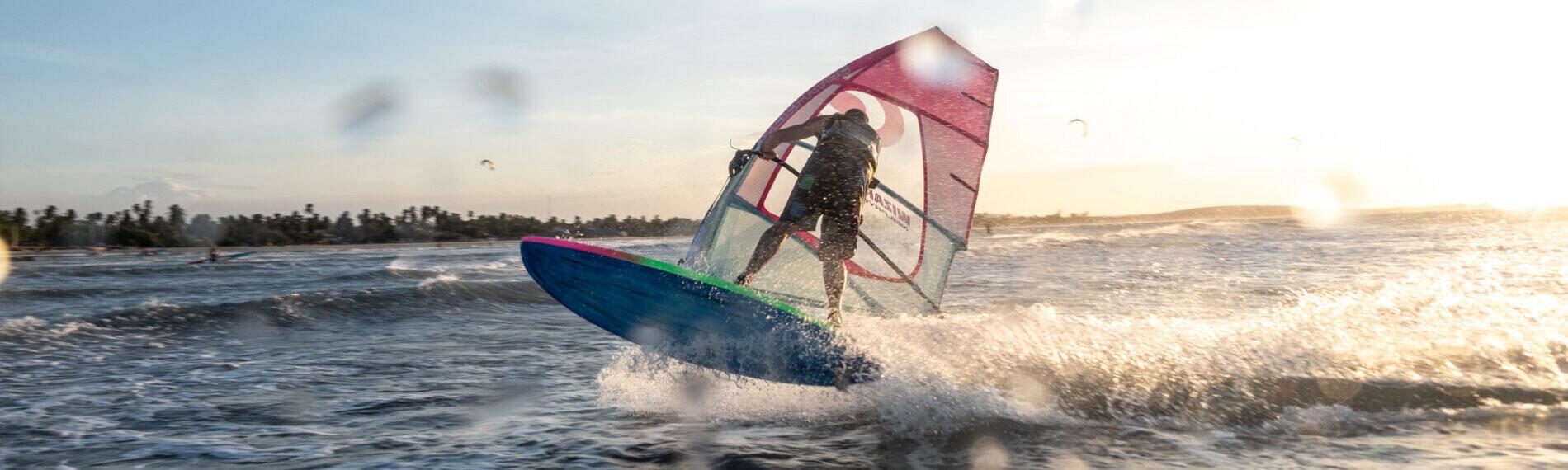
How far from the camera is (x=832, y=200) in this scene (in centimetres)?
554

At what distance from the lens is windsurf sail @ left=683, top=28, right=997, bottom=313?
6.28 metres

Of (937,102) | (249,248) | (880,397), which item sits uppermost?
(937,102)

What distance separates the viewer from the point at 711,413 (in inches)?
210

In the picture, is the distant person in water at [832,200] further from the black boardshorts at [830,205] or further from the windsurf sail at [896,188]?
the windsurf sail at [896,188]

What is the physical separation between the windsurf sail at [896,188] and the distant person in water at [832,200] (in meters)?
0.67

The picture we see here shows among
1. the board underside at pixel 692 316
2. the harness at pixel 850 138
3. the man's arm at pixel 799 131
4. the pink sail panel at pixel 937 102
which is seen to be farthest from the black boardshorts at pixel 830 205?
the pink sail panel at pixel 937 102

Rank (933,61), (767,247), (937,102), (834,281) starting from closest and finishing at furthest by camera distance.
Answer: (767,247)
(834,281)
(933,61)
(937,102)

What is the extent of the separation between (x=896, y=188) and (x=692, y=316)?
7.29ft

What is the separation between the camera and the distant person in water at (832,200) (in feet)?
18.1

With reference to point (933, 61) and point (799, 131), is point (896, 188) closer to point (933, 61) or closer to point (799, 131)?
point (933, 61)

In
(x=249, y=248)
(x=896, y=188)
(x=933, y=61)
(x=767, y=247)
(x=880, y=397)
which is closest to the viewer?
(x=880, y=397)

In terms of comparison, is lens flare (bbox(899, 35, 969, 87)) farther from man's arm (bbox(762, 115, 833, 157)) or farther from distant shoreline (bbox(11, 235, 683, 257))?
distant shoreline (bbox(11, 235, 683, 257))

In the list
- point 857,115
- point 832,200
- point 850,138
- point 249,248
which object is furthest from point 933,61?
point 249,248

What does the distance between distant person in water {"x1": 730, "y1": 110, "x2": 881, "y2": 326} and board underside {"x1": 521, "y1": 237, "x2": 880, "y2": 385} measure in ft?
1.16
